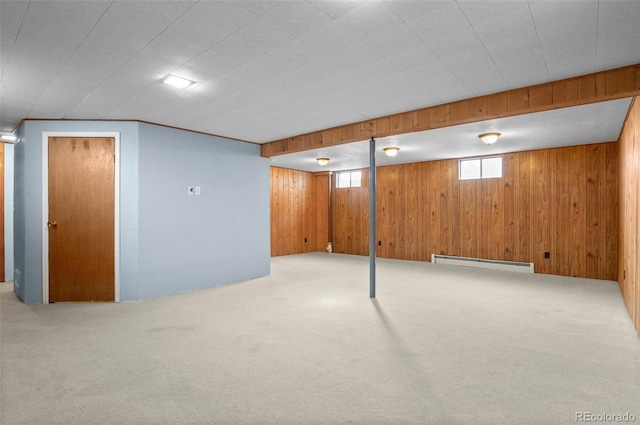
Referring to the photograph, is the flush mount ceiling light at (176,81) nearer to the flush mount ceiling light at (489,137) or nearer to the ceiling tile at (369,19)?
the ceiling tile at (369,19)

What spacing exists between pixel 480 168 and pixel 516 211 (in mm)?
1143

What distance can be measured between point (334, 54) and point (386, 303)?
2962 mm

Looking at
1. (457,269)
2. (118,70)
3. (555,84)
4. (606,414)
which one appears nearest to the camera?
(606,414)

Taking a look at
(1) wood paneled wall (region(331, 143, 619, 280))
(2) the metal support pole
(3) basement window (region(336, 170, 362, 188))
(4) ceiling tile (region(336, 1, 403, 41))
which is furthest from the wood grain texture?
(3) basement window (region(336, 170, 362, 188))

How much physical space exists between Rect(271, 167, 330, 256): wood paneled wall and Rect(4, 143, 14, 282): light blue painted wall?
16.1 ft

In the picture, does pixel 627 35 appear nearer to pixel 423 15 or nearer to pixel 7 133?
pixel 423 15

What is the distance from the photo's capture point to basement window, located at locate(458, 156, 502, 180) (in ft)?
21.9

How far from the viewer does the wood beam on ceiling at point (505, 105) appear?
8.83 ft

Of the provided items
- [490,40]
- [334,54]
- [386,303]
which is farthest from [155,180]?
[490,40]

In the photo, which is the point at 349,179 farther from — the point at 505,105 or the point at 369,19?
the point at 369,19

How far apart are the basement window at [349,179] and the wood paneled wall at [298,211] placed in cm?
39

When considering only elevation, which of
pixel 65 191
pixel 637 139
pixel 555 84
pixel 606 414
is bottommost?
pixel 606 414

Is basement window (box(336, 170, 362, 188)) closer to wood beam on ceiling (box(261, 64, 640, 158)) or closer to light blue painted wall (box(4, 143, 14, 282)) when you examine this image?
wood beam on ceiling (box(261, 64, 640, 158))

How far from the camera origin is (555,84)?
2.94 metres
